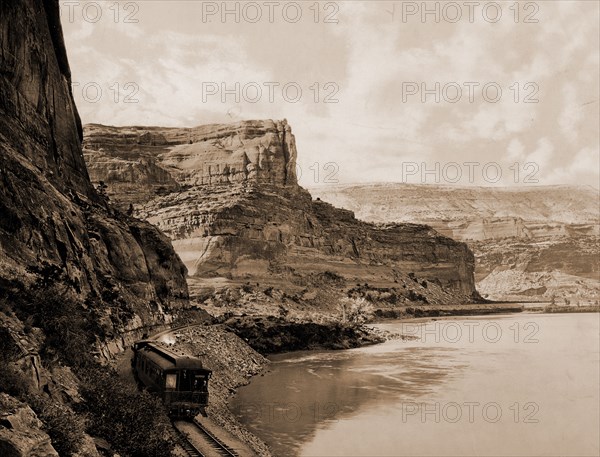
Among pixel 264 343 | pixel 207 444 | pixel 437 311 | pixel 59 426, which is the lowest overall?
pixel 437 311

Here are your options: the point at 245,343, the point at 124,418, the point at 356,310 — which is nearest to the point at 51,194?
the point at 124,418

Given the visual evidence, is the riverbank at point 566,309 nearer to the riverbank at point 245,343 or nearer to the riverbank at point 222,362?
the riverbank at point 245,343

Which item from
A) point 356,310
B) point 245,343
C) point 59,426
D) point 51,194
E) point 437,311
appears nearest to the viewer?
point 59,426

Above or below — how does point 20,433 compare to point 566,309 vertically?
above

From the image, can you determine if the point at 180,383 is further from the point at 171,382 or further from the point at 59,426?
the point at 59,426

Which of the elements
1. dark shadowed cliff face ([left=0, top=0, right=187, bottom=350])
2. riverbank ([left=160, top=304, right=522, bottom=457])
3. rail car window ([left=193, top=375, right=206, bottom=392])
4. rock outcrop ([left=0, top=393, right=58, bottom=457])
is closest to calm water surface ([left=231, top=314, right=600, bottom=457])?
riverbank ([left=160, top=304, right=522, bottom=457])

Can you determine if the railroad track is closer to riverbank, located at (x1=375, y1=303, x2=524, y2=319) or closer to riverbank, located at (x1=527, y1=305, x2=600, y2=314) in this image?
riverbank, located at (x1=375, y1=303, x2=524, y2=319)

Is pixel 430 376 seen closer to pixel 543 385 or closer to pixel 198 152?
pixel 543 385
